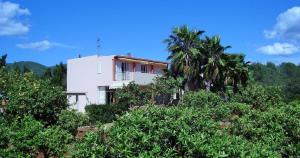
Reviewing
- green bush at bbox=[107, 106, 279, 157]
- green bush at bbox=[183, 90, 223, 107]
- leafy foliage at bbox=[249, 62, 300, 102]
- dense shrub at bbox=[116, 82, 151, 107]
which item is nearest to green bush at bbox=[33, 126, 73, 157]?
green bush at bbox=[107, 106, 279, 157]

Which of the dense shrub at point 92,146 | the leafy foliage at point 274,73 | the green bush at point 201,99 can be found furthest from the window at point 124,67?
the leafy foliage at point 274,73

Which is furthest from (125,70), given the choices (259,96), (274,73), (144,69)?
(274,73)

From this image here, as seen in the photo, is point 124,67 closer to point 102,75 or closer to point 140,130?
point 102,75

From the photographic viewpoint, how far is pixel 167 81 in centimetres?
4659

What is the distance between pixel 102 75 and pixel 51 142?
41.4m

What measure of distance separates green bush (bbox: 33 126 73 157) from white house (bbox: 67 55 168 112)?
37.9 meters

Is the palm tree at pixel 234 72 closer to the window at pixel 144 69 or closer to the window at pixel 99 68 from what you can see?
the window at pixel 144 69

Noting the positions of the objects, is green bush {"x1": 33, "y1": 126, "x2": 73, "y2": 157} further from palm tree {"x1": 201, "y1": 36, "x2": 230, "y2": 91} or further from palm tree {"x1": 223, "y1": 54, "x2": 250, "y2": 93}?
palm tree {"x1": 223, "y1": 54, "x2": 250, "y2": 93}

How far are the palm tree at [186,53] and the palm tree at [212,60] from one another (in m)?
0.87

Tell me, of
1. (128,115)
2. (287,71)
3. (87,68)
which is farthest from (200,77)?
(287,71)

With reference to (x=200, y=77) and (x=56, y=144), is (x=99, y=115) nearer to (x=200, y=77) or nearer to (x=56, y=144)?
(x=200, y=77)

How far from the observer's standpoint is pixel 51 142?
433 inches

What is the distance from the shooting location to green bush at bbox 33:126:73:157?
10.9 m

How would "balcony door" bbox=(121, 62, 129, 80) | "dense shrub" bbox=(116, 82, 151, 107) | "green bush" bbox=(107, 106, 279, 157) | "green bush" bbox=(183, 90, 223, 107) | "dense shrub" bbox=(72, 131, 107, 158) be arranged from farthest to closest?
1. "balcony door" bbox=(121, 62, 129, 80)
2. "dense shrub" bbox=(116, 82, 151, 107)
3. "green bush" bbox=(183, 90, 223, 107)
4. "dense shrub" bbox=(72, 131, 107, 158)
5. "green bush" bbox=(107, 106, 279, 157)
